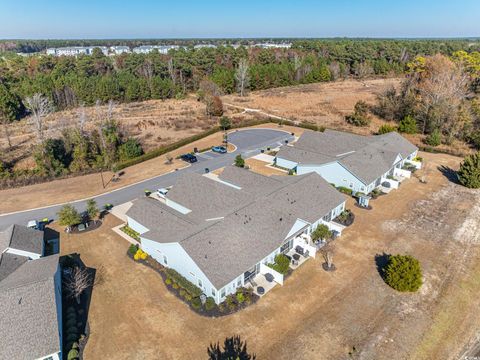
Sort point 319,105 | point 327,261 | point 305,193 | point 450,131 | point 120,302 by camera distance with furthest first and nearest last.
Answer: point 319,105
point 450,131
point 305,193
point 327,261
point 120,302

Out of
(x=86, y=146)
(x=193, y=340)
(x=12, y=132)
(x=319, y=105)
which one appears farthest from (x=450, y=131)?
(x=12, y=132)

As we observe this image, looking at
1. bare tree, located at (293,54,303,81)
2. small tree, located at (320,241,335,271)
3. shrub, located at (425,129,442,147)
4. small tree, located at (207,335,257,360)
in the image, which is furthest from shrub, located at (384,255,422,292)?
bare tree, located at (293,54,303,81)

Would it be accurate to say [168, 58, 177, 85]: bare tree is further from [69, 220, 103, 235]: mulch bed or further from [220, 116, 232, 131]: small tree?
[69, 220, 103, 235]: mulch bed

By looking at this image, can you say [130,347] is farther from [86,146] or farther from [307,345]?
[86,146]

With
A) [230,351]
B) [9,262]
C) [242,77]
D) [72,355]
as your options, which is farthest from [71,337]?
[242,77]

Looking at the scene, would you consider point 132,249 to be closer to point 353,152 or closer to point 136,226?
point 136,226
